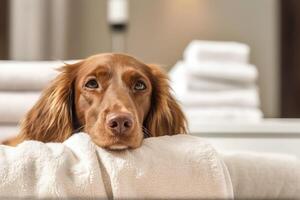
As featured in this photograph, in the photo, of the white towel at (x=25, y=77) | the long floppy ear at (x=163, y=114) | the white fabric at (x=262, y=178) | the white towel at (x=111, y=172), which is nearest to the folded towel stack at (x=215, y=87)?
the white towel at (x=25, y=77)

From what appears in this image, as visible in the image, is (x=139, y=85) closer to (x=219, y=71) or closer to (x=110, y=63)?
(x=110, y=63)

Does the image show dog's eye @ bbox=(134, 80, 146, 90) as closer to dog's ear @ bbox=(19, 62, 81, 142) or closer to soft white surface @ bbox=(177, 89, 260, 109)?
dog's ear @ bbox=(19, 62, 81, 142)

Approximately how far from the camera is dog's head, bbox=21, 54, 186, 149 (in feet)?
2.53

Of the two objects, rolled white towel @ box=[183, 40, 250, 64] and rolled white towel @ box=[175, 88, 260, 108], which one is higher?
rolled white towel @ box=[183, 40, 250, 64]

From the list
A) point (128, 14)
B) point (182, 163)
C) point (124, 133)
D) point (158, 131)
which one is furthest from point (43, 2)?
point (182, 163)

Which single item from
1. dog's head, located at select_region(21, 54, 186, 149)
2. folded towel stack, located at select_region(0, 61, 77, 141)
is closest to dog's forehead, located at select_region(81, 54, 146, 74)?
dog's head, located at select_region(21, 54, 186, 149)

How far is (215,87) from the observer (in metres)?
1.55

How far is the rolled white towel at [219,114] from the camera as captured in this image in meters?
1.52

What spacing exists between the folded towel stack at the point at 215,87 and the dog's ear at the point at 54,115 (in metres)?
0.70

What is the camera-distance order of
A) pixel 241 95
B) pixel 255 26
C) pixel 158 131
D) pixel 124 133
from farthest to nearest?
pixel 255 26 → pixel 241 95 → pixel 158 131 → pixel 124 133

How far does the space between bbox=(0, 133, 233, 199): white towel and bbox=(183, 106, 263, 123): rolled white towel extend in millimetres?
953

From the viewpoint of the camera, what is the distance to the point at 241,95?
155cm

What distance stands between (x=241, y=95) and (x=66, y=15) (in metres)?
0.75

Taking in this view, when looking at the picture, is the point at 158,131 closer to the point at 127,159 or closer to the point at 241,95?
the point at 127,159
